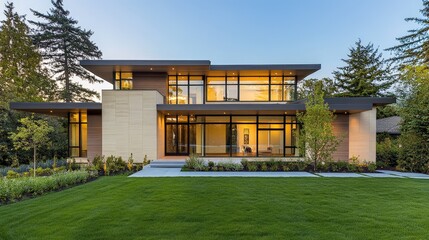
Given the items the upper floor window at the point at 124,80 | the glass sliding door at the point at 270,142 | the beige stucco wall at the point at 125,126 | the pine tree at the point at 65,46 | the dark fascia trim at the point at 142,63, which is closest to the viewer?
the beige stucco wall at the point at 125,126

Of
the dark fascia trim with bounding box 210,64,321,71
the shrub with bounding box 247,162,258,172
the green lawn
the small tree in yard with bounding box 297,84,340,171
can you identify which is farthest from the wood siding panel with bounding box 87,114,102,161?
the small tree in yard with bounding box 297,84,340,171

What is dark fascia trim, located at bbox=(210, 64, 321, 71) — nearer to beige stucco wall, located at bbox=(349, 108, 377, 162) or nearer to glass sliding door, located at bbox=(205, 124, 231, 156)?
glass sliding door, located at bbox=(205, 124, 231, 156)

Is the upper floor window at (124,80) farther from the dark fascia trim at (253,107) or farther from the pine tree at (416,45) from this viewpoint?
the pine tree at (416,45)

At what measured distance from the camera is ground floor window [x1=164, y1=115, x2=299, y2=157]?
15.1 metres

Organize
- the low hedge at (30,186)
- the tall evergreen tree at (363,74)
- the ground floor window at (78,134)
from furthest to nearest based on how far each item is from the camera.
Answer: the tall evergreen tree at (363,74)
the ground floor window at (78,134)
the low hedge at (30,186)

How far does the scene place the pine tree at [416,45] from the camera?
2423 cm

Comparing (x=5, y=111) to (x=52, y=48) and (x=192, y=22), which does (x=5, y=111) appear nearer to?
(x=52, y=48)

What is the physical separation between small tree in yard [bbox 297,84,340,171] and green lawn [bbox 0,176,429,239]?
3386mm

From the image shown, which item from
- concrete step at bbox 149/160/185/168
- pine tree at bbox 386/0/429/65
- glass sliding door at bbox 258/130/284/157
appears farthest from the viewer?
pine tree at bbox 386/0/429/65

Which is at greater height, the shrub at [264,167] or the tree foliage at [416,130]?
the tree foliage at [416,130]

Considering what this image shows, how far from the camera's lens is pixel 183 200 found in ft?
19.9

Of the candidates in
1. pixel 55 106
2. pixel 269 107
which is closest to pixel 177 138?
pixel 269 107

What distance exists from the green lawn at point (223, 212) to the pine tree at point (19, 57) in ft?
70.1

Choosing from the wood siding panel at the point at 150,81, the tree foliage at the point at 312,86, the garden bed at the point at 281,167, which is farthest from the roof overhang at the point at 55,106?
the tree foliage at the point at 312,86
